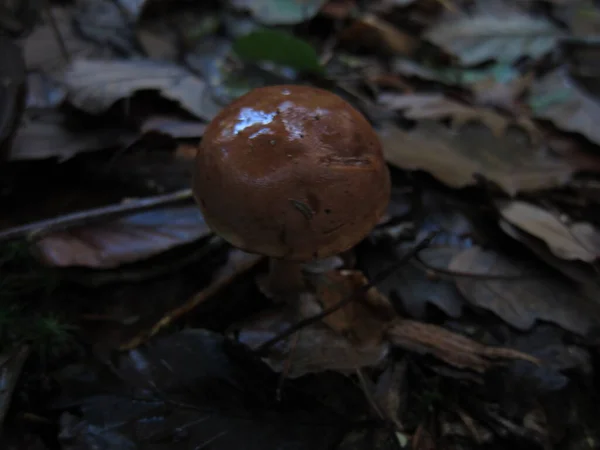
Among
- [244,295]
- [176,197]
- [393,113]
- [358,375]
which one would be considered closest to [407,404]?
[358,375]

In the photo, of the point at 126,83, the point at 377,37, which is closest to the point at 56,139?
the point at 126,83

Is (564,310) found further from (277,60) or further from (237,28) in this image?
(237,28)

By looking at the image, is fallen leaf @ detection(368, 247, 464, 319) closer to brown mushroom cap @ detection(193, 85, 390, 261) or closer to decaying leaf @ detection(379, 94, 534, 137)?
brown mushroom cap @ detection(193, 85, 390, 261)

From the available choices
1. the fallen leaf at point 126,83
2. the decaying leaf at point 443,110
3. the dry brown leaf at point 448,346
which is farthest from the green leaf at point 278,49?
the dry brown leaf at point 448,346

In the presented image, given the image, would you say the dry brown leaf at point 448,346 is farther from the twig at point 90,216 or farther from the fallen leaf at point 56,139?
the fallen leaf at point 56,139

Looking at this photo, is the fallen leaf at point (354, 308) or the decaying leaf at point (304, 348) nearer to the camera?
the decaying leaf at point (304, 348)

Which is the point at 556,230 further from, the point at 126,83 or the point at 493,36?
the point at 126,83

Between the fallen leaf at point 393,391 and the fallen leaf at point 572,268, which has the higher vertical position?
the fallen leaf at point 572,268
